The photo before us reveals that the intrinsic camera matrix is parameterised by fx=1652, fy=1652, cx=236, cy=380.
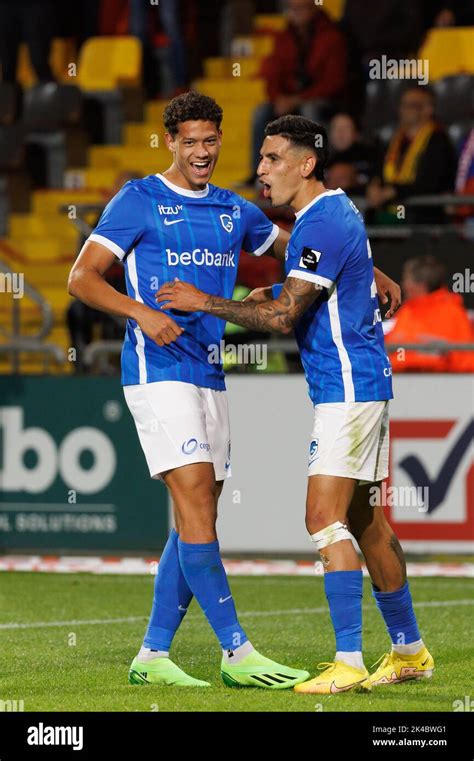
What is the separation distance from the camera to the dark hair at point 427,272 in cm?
1173

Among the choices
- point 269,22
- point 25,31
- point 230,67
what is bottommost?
point 230,67

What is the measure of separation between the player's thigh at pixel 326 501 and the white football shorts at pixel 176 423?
475 millimetres

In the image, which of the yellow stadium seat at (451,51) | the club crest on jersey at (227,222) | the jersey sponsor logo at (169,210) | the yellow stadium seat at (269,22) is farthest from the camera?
the yellow stadium seat at (269,22)

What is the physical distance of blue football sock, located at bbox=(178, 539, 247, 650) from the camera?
6609 millimetres

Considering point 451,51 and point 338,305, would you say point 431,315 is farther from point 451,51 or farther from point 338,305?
point 338,305

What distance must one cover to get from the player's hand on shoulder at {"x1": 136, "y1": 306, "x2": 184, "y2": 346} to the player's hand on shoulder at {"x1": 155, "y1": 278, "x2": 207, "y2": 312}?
5cm

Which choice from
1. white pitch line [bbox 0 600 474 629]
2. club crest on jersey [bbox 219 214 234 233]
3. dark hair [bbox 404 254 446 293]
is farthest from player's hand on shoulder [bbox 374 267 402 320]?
dark hair [bbox 404 254 446 293]

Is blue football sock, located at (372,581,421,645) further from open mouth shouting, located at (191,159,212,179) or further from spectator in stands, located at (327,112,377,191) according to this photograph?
spectator in stands, located at (327,112,377,191)

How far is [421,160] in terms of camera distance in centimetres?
1336

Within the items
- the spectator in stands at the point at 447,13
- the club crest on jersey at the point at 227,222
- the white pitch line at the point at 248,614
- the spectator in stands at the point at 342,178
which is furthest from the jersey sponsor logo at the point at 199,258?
the spectator in stands at the point at 447,13

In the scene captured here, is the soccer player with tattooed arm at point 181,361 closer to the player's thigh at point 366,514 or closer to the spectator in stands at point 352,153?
the player's thigh at point 366,514

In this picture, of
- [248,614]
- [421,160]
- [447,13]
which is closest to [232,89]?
[447,13]

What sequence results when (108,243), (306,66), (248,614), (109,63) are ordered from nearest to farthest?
(108,243)
(248,614)
(306,66)
(109,63)

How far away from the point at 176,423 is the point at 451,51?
10.4 meters
